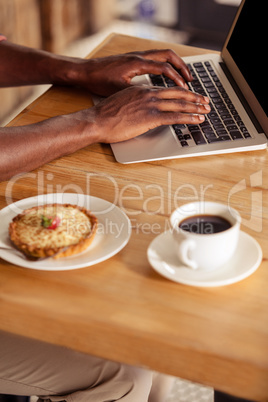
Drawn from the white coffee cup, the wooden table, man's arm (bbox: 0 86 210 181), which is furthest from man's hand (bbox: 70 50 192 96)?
the white coffee cup

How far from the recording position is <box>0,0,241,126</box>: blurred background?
293 centimetres

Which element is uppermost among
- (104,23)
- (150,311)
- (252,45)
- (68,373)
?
(252,45)

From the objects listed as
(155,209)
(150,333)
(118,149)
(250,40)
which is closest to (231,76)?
(250,40)

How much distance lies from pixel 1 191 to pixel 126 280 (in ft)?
1.04

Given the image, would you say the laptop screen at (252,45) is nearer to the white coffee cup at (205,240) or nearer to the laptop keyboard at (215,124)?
the laptop keyboard at (215,124)

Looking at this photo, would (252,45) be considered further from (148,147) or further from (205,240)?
(205,240)

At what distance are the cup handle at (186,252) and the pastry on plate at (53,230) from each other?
136 millimetres

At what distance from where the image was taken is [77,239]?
2.59ft

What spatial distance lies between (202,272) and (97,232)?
171mm

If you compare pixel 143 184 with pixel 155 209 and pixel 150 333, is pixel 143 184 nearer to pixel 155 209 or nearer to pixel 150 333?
pixel 155 209

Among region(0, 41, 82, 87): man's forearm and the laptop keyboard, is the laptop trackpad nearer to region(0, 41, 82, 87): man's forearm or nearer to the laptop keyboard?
the laptop keyboard

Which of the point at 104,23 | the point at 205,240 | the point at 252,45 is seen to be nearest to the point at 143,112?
the point at 252,45

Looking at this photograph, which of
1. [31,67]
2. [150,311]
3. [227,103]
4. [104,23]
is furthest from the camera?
[104,23]

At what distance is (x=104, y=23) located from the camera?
374cm
